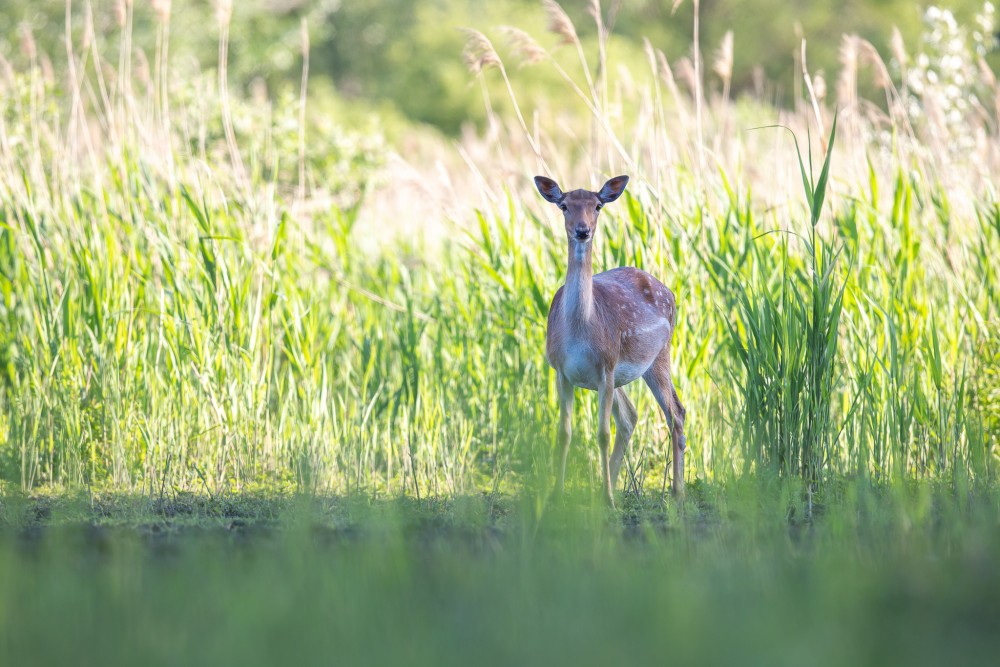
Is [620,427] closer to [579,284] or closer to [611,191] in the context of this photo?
[579,284]

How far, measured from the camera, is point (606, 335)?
5.18 meters

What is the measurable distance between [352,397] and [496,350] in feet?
5.53

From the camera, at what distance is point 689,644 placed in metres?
2.82

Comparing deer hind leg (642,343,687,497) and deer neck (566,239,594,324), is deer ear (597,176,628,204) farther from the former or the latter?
deer hind leg (642,343,687,497)

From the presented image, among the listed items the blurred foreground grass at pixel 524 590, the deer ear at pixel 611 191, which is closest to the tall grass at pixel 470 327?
the deer ear at pixel 611 191

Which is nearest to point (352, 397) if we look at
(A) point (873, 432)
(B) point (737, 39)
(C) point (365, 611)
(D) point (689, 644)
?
(A) point (873, 432)

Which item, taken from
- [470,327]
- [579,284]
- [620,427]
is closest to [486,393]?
[470,327]

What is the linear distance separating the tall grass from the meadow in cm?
3

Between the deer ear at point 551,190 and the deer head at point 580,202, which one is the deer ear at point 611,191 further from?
the deer ear at point 551,190

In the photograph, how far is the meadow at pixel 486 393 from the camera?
3623 millimetres

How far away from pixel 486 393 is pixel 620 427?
109 cm

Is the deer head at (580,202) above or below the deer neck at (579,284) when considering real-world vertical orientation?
above

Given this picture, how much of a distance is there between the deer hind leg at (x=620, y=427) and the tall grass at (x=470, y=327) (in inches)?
4.3

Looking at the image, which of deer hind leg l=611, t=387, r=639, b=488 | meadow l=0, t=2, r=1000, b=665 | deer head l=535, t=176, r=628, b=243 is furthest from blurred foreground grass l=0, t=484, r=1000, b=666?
deer head l=535, t=176, r=628, b=243
